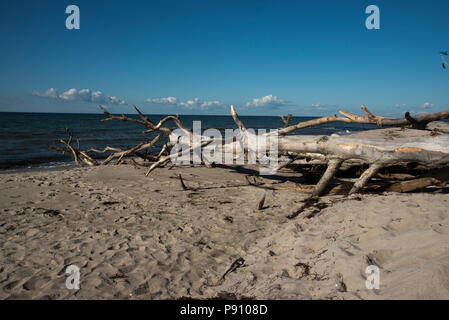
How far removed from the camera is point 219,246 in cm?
348

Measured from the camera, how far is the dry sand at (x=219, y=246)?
89.1 inches

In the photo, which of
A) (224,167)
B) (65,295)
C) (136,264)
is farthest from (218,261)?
(224,167)

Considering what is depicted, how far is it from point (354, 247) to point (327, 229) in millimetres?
645

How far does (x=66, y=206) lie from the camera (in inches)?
189

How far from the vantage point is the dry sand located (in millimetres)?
2264

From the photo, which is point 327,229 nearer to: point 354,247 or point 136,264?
point 354,247

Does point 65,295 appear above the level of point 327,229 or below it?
below

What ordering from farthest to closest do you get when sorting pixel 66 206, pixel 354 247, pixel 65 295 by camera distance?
1. pixel 66 206
2. pixel 354 247
3. pixel 65 295

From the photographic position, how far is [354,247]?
2.71 meters

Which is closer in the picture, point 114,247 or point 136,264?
point 136,264

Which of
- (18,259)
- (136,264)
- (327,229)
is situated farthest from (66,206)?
(327,229)
